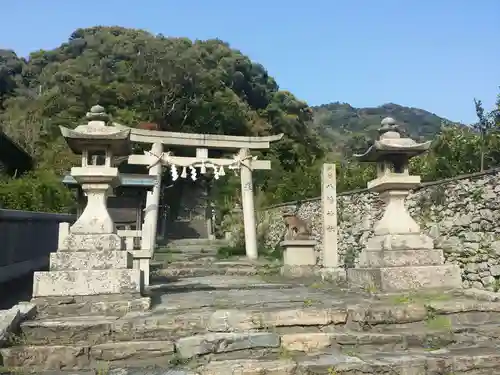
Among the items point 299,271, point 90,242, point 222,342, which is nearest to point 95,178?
point 90,242

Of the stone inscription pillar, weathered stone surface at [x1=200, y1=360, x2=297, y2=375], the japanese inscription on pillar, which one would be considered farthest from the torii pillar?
weathered stone surface at [x1=200, y1=360, x2=297, y2=375]

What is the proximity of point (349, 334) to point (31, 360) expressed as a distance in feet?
9.78

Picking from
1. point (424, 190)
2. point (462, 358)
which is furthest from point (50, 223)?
point (462, 358)

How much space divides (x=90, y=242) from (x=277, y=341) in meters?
2.63

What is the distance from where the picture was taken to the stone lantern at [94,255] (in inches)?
206

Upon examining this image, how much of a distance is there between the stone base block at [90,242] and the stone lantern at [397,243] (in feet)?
11.3

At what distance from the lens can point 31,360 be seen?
159 inches

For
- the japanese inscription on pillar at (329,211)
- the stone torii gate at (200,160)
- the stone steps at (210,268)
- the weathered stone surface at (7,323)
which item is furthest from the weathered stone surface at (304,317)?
the stone torii gate at (200,160)

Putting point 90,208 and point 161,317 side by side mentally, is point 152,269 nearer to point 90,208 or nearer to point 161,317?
point 90,208

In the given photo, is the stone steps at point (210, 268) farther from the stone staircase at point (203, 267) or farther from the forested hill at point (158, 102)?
the forested hill at point (158, 102)

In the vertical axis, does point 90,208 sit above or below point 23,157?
below

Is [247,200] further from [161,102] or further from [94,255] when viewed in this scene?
[161,102]

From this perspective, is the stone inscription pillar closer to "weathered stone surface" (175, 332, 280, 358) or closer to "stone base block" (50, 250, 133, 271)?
"stone base block" (50, 250, 133, 271)

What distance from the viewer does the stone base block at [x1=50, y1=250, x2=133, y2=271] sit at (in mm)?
5336
